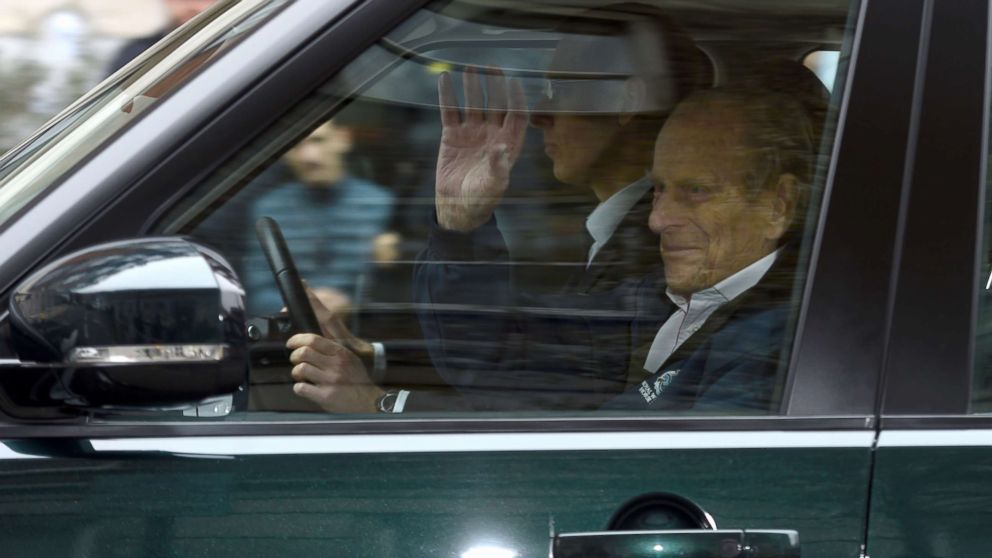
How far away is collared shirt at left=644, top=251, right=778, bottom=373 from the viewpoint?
65.7 inches

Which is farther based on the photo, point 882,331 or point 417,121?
point 417,121

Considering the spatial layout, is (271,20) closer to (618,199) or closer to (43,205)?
(43,205)

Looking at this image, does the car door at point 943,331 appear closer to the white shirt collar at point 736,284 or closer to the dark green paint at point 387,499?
the dark green paint at point 387,499

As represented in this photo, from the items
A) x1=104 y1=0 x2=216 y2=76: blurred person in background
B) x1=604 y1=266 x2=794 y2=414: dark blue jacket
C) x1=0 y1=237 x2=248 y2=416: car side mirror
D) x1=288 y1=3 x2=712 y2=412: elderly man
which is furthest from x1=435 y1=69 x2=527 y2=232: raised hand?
x1=104 y1=0 x2=216 y2=76: blurred person in background

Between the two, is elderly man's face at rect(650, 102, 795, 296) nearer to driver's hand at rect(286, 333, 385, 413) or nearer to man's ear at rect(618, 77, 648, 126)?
man's ear at rect(618, 77, 648, 126)

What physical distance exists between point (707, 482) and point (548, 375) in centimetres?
22

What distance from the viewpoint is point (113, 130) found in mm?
1670

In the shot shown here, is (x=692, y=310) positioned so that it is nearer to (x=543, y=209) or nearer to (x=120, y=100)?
(x=543, y=209)

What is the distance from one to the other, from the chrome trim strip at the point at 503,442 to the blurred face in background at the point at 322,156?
0.29m

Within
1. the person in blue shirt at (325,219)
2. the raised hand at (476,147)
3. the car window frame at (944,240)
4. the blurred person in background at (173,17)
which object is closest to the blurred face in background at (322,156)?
the person in blue shirt at (325,219)

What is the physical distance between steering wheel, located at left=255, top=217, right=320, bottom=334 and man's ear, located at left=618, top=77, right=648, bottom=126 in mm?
413

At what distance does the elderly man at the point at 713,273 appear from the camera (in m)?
1.64

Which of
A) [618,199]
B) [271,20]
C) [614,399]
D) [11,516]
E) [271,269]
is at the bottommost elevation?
[11,516]

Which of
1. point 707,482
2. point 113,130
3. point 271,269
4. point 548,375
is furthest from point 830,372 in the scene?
point 113,130
